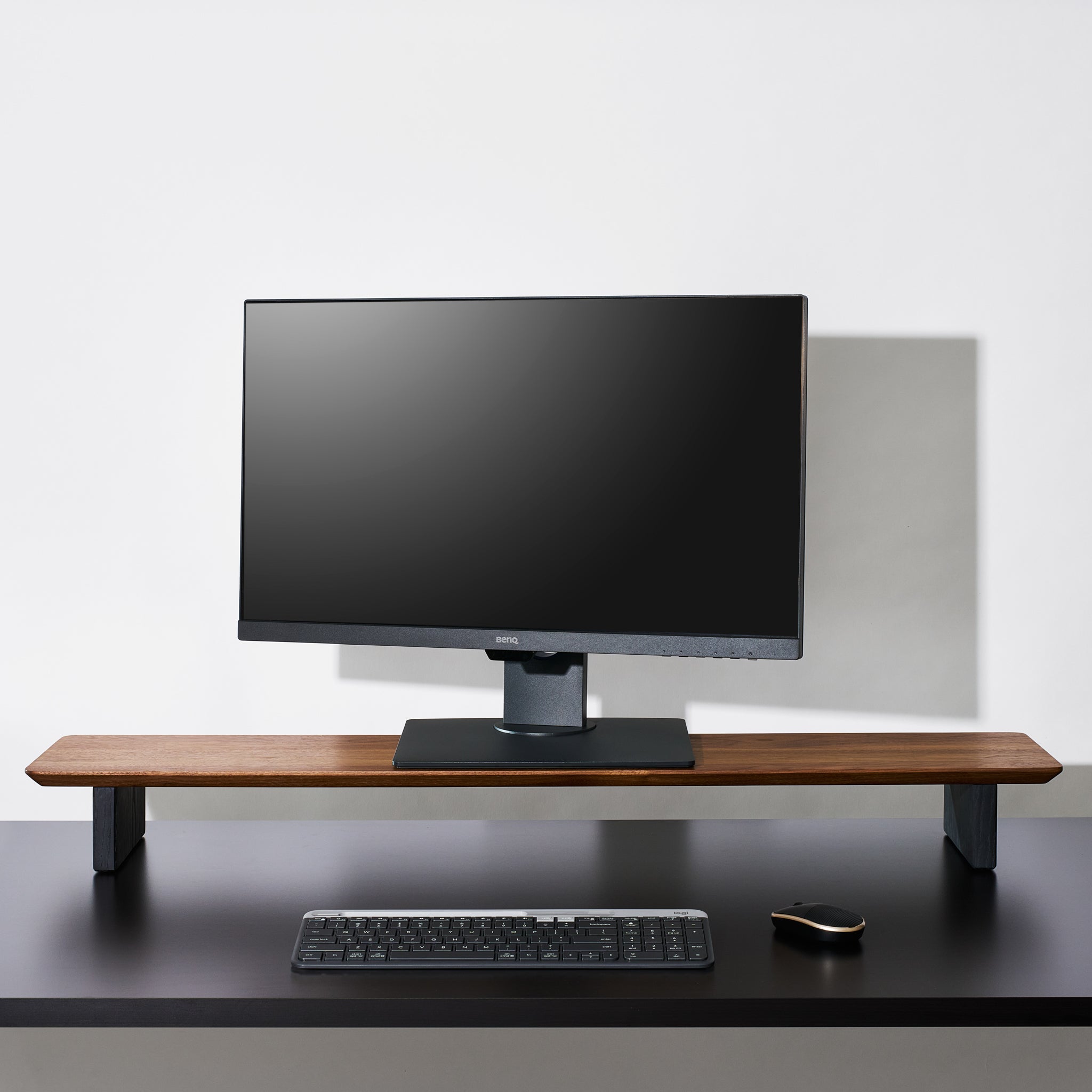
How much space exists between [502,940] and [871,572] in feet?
2.87

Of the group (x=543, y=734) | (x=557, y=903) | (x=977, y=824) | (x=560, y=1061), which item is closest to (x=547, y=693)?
(x=543, y=734)

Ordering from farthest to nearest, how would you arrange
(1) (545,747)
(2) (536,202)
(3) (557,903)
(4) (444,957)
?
(2) (536,202) → (1) (545,747) → (3) (557,903) → (4) (444,957)

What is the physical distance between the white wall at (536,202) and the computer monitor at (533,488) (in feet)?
1.08

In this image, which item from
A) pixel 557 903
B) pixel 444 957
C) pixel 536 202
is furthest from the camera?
pixel 536 202

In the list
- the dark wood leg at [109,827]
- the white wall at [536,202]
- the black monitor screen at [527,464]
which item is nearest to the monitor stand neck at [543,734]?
the black monitor screen at [527,464]

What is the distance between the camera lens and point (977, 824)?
1.35 meters

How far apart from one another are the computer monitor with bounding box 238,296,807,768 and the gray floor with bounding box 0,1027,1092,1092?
24.9 inches

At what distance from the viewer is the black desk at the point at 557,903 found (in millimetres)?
1021

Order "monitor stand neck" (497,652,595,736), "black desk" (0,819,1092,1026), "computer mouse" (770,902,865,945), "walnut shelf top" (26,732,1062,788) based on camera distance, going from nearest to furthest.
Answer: "black desk" (0,819,1092,1026) < "computer mouse" (770,902,865,945) < "walnut shelf top" (26,732,1062,788) < "monitor stand neck" (497,652,595,736)

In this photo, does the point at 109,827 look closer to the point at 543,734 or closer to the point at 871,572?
the point at 543,734

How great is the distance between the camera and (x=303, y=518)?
1.38m

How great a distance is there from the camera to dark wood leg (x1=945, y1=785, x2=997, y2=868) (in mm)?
1334

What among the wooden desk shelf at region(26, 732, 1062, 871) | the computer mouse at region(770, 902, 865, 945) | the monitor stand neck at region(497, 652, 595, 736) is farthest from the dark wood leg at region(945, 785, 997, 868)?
the monitor stand neck at region(497, 652, 595, 736)

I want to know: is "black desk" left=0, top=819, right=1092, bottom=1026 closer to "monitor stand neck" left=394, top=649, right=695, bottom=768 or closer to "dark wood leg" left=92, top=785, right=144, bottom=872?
"dark wood leg" left=92, top=785, right=144, bottom=872
